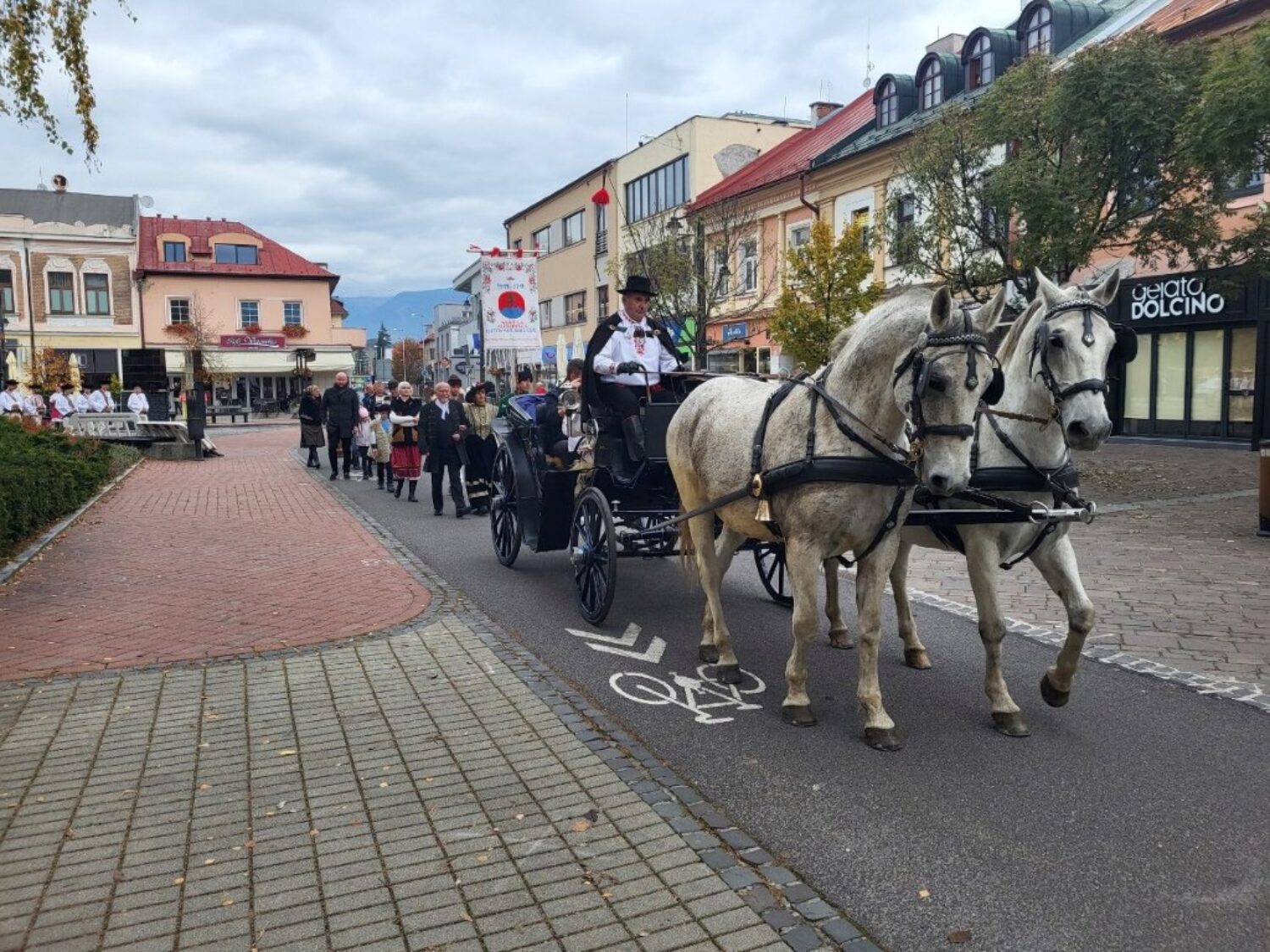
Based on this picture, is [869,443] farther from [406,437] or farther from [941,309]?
[406,437]

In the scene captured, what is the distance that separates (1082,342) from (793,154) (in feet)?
99.4

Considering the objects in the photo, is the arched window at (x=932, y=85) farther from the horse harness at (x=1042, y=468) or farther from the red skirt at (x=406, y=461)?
the horse harness at (x=1042, y=468)

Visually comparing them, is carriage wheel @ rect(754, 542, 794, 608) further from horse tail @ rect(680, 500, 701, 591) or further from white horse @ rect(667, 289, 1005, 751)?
white horse @ rect(667, 289, 1005, 751)

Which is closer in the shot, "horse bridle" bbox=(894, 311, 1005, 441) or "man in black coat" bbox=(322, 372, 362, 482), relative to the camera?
"horse bridle" bbox=(894, 311, 1005, 441)

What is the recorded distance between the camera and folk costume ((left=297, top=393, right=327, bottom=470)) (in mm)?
19828

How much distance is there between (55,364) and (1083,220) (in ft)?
123

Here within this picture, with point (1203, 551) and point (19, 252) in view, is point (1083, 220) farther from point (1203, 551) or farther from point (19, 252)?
point (19, 252)

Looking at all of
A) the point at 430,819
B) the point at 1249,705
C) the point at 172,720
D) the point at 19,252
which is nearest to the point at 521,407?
the point at 172,720

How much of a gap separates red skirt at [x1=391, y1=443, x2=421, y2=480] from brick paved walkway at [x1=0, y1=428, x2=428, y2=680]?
177 centimetres

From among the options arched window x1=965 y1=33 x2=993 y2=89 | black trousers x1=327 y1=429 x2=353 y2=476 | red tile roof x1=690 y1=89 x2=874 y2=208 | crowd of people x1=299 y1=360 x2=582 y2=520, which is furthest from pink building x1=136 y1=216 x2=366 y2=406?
arched window x1=965 y1=33 x2=993 y2=89

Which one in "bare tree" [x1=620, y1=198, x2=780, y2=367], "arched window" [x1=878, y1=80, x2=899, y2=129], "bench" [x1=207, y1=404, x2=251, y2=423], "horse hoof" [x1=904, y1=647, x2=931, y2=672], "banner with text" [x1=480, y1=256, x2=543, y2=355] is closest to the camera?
"horse hoof" [x1=904, y1=647, x2=931, y2=672]

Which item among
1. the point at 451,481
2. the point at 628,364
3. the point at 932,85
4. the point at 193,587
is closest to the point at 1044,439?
the point at 628,364

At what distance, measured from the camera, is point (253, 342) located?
55.2 metres

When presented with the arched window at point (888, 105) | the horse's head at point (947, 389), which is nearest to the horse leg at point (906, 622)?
the horse's head at point (947, 389)
